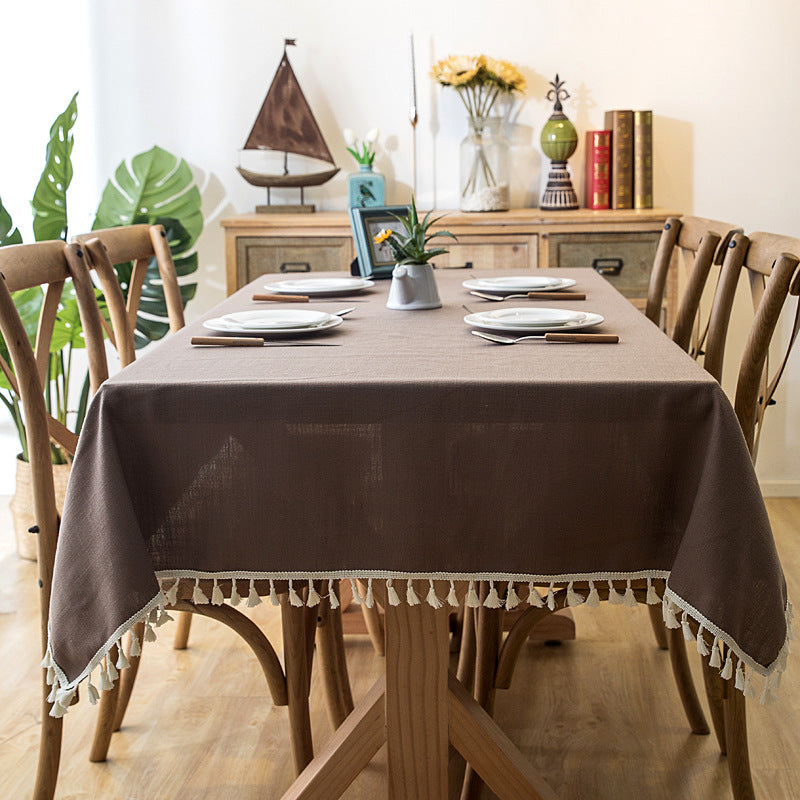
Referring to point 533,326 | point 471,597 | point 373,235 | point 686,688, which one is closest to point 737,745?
point 686,688

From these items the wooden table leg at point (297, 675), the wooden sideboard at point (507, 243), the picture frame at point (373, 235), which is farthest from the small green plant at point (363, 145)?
the wooden table leg at point (297, 675)

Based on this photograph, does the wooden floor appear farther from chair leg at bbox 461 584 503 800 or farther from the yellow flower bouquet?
the yellow flower bouquet

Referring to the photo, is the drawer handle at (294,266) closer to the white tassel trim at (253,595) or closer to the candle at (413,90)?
the candle at (413,90)

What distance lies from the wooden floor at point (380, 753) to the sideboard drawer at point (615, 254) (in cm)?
108

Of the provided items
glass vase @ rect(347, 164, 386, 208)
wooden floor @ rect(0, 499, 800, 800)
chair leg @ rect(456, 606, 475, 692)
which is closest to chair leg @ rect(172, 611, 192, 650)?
wooden floor @ rect(0, 499, 800, 800)

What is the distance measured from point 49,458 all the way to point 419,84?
2.19 m

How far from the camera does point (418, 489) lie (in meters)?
1.26

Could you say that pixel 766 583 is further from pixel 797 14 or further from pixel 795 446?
pixel 797 14

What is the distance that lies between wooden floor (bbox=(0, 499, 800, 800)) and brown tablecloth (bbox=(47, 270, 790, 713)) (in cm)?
61

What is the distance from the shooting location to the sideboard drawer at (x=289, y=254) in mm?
3113

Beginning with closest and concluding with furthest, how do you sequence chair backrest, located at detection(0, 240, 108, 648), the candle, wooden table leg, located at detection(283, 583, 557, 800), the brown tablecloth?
the brown tablecloth < wooden table leg, located at detection(283, 583, 557, 800) < chair backrest, located at detection(0, 240, 108, 648) < the candle

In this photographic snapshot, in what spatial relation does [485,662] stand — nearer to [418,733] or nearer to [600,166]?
[418,733]

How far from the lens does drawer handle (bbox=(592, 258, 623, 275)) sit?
119 inches

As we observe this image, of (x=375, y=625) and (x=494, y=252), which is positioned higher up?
(x=494, y=252)
